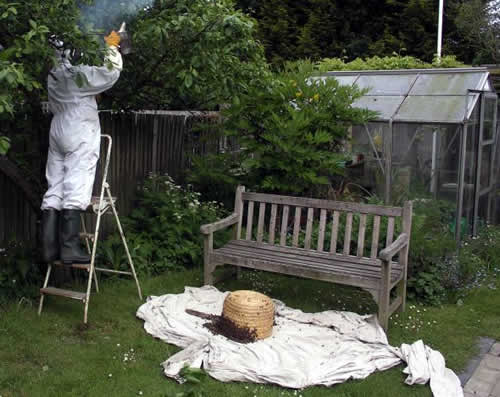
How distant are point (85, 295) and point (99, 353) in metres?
0.57

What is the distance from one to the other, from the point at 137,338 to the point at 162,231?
211 centimetres

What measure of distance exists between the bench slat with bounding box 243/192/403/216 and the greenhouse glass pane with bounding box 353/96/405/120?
7.88ft

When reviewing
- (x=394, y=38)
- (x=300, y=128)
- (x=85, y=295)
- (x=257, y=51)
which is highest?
(x=394, y=38)

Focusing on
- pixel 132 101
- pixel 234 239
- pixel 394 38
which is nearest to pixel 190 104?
pixel 132 101

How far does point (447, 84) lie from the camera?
781cm

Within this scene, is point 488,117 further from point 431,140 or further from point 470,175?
point 431,140

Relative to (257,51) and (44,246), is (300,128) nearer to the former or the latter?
(257,51)

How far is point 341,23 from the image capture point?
60.1ft

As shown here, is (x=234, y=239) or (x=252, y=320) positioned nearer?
(x=252, y=320)

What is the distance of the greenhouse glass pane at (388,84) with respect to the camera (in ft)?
26.6

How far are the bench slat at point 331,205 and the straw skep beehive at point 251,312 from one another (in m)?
1.40

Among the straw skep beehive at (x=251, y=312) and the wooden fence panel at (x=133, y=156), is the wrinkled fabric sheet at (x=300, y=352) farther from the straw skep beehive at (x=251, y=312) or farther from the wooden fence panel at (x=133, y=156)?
the wooden fence panel at (x=133, y=156)

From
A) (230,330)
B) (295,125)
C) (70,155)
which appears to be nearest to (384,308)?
(230,330)

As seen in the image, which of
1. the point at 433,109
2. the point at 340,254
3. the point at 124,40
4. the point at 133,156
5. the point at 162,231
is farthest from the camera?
the point at 433,109
